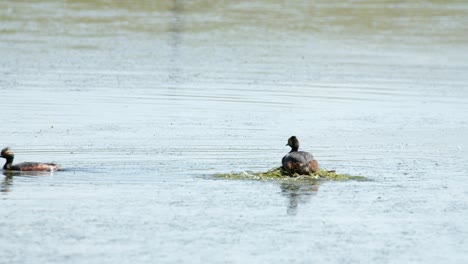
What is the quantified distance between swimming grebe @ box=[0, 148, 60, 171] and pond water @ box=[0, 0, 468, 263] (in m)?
0.16

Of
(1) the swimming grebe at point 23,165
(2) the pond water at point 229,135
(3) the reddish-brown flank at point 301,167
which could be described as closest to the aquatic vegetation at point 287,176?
(3) the reddish-brown flank at point 301,167

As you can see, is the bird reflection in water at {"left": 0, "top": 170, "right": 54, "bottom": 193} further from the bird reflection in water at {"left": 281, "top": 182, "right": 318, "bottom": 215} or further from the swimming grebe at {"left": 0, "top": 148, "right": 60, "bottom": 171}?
the bird reflection in water at {"left": 281, "top": 182, "right": 318, "bottom": 215}

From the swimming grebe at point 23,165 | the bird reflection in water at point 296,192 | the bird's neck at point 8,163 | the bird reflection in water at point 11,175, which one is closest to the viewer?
the bird reflection in water at point 296,192

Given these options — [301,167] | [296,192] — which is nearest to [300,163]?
[301,167]

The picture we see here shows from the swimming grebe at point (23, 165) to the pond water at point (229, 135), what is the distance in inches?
6.1

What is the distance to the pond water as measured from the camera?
39.0 ft

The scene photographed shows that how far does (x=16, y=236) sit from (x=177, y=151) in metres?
5.29

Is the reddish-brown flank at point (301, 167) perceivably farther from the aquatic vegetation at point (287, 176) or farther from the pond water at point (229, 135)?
the pond water at point (229, 135)

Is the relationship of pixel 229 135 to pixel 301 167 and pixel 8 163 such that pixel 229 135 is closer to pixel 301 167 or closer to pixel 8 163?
pixel 301 167

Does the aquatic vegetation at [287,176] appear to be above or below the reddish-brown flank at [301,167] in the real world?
below

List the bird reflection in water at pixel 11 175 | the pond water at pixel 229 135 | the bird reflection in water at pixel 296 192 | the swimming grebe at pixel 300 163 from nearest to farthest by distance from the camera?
the pond water at pixel 229 135 < the bird reflection in water at pixel 296 192 < the bird reflection in water at pixel 11 175 < the swimming grebe at pixel 300 163

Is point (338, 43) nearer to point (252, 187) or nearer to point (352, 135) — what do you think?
point (352, 135)

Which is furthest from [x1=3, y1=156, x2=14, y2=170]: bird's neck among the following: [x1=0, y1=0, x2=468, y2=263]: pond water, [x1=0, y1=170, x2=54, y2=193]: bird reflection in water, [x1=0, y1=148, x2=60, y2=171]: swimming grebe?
[x1=0, y1=0, x2=468, y2=263]: pond water

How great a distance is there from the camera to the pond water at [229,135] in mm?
11891
